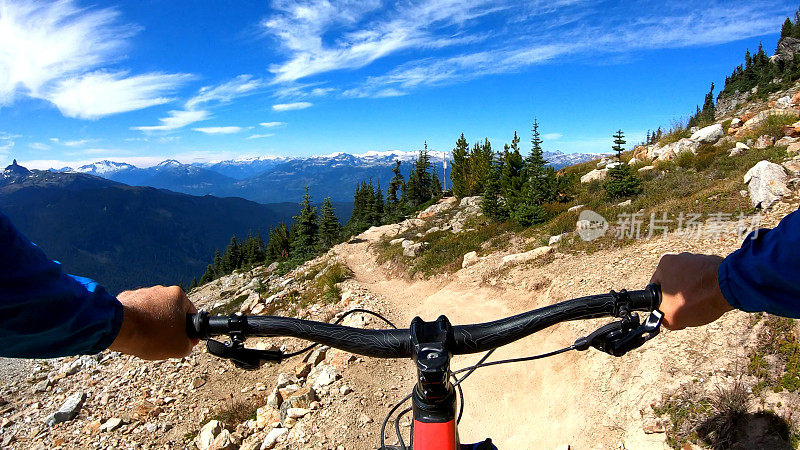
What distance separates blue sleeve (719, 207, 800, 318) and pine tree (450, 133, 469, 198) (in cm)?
4920

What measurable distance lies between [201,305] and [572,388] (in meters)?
32.0

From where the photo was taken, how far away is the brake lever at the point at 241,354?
158cm

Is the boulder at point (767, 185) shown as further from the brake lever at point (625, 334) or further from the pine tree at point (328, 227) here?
the pine tree at point (328, 227)

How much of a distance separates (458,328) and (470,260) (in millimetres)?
14216

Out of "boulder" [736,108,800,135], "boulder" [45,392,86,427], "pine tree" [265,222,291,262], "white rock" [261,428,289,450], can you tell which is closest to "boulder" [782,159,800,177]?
"boulder" [736,108,800,135]

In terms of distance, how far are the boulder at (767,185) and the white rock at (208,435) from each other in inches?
613

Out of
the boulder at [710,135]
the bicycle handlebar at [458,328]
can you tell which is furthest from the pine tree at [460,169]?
the bicycle handlebar at [458,328]

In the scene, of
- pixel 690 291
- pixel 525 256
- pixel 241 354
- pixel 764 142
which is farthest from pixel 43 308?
pixel 764 142

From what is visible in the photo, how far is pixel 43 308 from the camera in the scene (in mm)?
1082

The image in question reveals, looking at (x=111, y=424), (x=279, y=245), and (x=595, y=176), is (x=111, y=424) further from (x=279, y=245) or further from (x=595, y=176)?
(x=279, y=245)

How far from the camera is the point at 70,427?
30.3ft

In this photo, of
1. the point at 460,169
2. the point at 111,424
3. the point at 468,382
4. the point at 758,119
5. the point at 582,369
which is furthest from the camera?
the point at 460,169

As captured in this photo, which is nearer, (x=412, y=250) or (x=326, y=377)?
(x=326, y=377)

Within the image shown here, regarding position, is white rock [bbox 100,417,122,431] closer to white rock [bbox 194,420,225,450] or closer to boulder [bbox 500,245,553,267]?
white rock [bbox 194,420,225,450]
